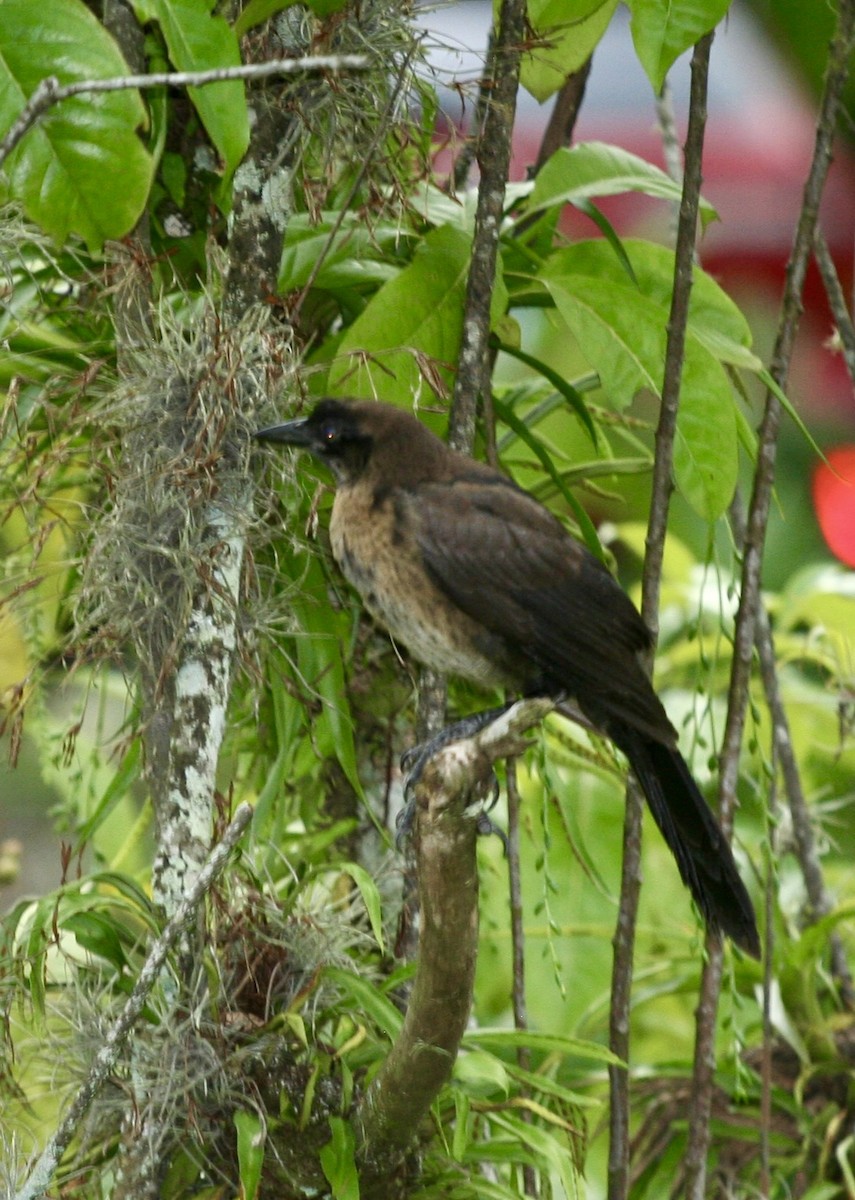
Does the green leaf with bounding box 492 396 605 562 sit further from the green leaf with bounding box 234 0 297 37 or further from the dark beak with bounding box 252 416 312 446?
A: the green leaf with bounding box 234 0 297 37

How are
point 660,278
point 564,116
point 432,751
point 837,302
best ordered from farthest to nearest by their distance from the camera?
point 564,116 → point 837,302 → point 660,278 → point 432,751

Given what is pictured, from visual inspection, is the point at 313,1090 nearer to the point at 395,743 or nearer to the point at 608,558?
the point at 395,743

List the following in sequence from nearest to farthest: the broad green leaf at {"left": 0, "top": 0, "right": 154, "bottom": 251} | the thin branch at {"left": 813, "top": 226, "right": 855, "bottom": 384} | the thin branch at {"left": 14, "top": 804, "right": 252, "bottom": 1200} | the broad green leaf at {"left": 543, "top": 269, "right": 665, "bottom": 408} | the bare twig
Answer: the thin branch at {"left": 14, "top": 804, "right": 252, "bottom": 1200} → the broad green leaf at {"left": 0, "top": 0, "right": 154, "bottom": 251} → the broad green leaf at {"left": 543, "top": 269, "right": 665, "bottom": 408} → the thin branch at {"left": 813, "top": 226, "right": 855, "bottom": 384} → the bare twig

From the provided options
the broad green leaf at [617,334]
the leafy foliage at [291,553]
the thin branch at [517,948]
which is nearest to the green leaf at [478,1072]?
the leafy foliage at [291,553]

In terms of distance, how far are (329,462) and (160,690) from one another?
34 cm

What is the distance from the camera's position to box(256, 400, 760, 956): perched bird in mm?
1668

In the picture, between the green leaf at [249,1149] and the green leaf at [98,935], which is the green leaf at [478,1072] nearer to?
the green leaf at [249,1149]

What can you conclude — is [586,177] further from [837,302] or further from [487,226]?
[837,302]

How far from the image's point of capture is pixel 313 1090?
1.50 m

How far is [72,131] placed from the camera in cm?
136

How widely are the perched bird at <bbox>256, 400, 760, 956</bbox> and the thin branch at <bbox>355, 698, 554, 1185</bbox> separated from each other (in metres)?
0.32

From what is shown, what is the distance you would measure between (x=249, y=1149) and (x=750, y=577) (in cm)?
84

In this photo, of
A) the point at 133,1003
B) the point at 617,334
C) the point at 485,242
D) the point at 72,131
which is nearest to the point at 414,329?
the point at 485,242

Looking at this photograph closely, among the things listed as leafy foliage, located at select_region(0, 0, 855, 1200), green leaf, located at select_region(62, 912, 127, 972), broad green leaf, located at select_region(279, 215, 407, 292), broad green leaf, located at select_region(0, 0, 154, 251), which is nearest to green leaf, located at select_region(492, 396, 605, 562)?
leafy foliage, located at select_region(0, 0, 855, 1200)
